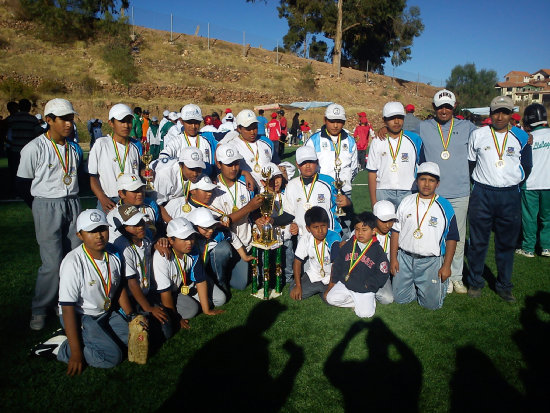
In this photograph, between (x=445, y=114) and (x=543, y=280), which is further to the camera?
(x=543, y=280)

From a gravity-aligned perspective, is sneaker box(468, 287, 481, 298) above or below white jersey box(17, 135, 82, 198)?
below

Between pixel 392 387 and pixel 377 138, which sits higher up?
pixel 377 138

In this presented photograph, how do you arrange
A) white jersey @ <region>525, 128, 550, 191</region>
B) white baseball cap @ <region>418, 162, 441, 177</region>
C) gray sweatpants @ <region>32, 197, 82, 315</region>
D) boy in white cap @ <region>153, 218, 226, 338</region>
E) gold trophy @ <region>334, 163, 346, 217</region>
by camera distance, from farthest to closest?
white jersey @ <region>525, 128, 550, 191</region>
gold trophy @ <region>334, 163, 346, 217</region>
white baseball cap @ <region>418, 162, 441, 177</region>
boy in white cap @ <region>153, 218, 226, 338</region>
gray sweatpants @ <region>32, 197, 82, 315</region>

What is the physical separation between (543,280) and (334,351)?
3653 mm

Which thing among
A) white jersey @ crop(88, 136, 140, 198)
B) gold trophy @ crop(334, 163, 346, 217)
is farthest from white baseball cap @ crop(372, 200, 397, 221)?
white jersey @ crop(88, 136, 140, 198)

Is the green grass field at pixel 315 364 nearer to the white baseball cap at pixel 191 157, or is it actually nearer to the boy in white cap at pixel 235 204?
the boy in white cap at pixel 235 204

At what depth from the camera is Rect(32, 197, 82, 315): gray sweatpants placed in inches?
173

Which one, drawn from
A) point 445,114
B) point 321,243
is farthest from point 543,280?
point 321,243

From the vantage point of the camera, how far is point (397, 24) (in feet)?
165

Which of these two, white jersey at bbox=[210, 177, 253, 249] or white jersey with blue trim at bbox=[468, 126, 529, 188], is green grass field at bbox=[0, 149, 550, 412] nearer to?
white jersey at bbox=[210, 177, 253, 249]

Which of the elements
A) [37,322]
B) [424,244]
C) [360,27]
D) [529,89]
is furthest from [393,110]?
[529,89]

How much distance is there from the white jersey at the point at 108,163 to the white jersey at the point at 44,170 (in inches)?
20.4

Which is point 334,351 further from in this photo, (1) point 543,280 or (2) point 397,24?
(2) point 397,24

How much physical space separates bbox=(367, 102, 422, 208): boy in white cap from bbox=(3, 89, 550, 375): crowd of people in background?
0.05ft
